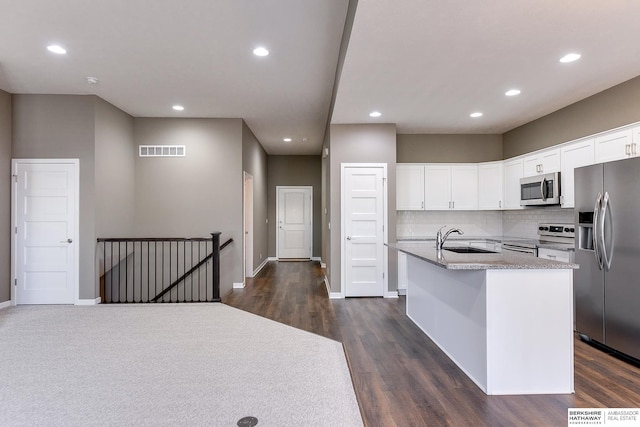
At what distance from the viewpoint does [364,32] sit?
2.52 meters

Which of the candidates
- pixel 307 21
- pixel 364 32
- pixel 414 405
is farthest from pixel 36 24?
pixel 414 405

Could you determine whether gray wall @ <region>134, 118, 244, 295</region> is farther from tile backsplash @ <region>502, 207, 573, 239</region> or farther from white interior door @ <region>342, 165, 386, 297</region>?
tile backsplash @ <region>502, 207, 573, 239</region>

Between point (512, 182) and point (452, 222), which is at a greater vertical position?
point (512, 182)

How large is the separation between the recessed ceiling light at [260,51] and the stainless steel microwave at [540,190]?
371cm

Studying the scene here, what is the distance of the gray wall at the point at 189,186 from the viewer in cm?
564

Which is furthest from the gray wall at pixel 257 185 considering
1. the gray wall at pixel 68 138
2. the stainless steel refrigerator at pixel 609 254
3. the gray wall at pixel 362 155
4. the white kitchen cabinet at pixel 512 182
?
the stainless steel refrigerator at pixel 609 254

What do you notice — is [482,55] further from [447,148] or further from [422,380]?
[447,148]

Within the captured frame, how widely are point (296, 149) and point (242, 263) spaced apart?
12.7ft

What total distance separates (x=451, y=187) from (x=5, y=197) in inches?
253

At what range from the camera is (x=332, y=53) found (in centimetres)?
350

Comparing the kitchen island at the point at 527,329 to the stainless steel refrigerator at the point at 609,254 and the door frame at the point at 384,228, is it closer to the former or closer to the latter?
the stainless steel refrigerator at the point at 609,254

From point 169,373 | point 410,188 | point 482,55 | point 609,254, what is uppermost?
point 482,55

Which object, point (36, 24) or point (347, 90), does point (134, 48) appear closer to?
point (36, 24)

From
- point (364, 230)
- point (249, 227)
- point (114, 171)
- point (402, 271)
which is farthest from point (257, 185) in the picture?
point (402, 271)
